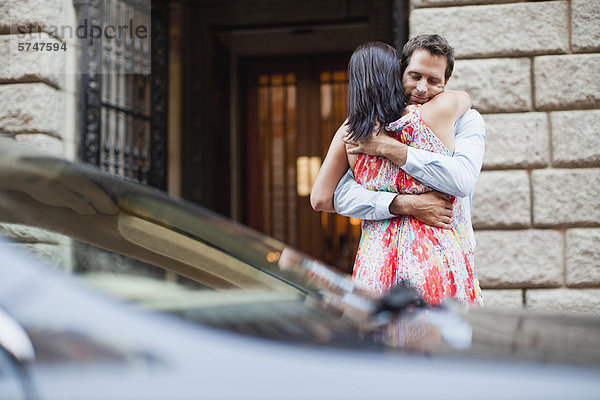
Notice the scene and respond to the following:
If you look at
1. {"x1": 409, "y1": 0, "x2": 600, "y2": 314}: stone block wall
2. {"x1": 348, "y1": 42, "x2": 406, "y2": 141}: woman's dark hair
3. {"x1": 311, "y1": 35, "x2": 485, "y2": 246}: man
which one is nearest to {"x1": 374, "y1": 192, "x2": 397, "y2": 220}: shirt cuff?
{"x1": 311, "y1": 35, "x2": 485, "y2": 246}: man

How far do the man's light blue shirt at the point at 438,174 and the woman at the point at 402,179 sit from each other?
2.5 inches

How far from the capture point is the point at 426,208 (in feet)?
7.36

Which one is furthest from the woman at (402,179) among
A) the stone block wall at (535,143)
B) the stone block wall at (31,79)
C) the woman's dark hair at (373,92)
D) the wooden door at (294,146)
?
the wooden door at (294,146)

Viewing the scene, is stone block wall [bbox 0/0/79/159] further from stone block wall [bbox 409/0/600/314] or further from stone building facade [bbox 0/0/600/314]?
stone block wall [bbox 409/0/600/314]

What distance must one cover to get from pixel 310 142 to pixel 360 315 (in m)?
5.96

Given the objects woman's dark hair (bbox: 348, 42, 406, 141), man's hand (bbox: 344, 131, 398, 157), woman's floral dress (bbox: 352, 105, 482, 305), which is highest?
woman's dark hair (bbox: 348, 42, 406, 141)

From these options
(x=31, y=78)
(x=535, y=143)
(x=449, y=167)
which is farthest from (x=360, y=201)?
(x=31, y=78)

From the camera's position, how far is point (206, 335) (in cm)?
103

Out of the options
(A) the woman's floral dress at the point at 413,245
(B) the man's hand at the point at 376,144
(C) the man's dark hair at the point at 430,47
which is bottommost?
(A) the woman's floral dress at the point at 413,245

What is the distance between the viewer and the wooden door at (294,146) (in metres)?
7.14

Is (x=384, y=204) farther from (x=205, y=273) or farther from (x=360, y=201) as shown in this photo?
(x=205, y=273)

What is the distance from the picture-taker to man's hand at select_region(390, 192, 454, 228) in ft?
7.35

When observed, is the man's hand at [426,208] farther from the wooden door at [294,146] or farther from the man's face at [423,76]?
the wooden door at [294,146]

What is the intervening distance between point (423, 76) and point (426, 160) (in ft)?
1.21
